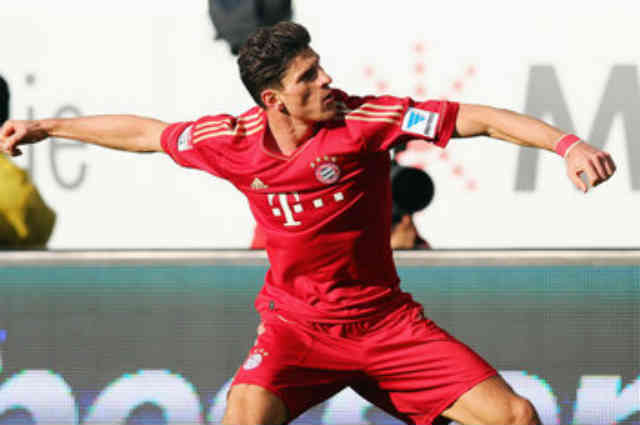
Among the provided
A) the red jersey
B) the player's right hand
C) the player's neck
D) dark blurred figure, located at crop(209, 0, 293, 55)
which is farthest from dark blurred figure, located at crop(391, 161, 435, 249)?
the player's right hand

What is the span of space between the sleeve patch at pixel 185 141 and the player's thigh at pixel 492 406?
1.31m

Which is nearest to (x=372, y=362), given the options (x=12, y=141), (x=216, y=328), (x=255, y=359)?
(x=255, y=359)

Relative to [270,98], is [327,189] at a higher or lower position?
lower

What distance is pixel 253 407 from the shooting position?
3.80m

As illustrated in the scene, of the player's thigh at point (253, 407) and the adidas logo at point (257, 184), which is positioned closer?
the player's thigh at point (253, 407)

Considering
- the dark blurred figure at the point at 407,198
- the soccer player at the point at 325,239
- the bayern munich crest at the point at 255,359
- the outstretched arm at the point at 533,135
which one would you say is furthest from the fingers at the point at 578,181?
the dark blurred figure at the point at 407,198

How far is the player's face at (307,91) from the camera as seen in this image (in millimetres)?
3920

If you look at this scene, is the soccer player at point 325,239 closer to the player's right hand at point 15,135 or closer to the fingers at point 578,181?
the player's right hand at point 15,135

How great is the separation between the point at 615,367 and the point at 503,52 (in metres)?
4.53

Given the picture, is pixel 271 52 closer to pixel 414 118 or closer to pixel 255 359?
pixel 414 118

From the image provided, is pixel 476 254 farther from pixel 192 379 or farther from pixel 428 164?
pixel 428 164

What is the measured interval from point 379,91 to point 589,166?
19.0 feet

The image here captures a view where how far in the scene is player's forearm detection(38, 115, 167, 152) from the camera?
420 centimetres

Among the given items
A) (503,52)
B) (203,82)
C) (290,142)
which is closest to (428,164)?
(503,52)
